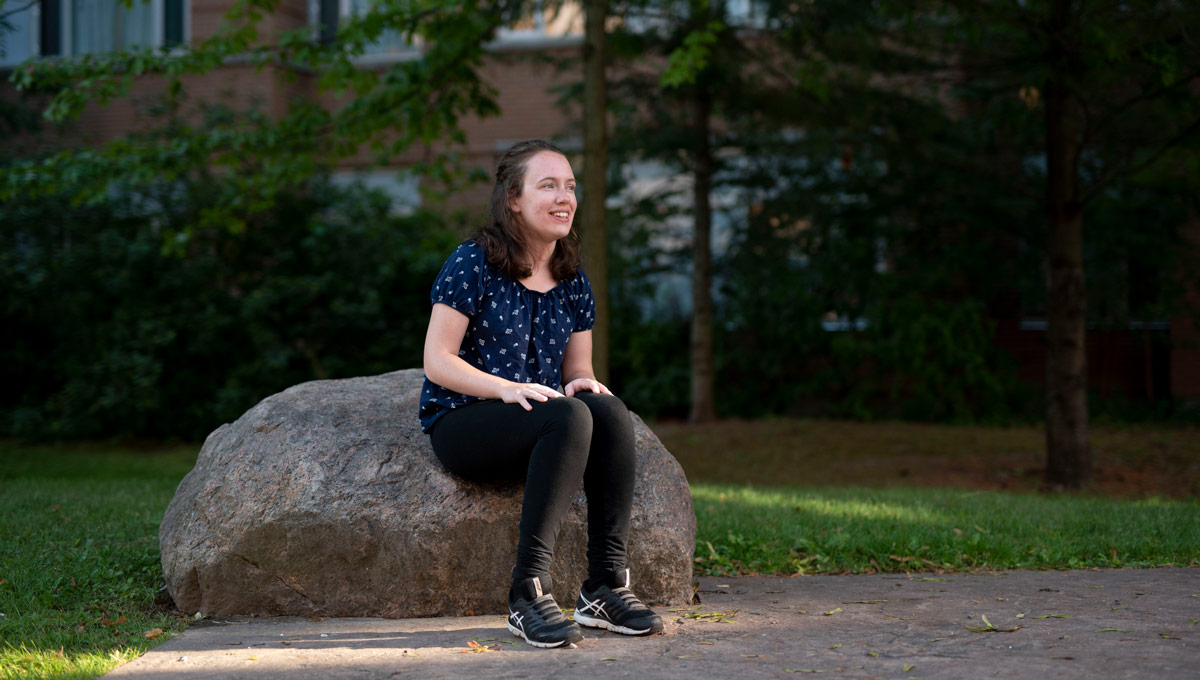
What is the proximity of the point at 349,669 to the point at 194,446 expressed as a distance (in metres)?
9.43

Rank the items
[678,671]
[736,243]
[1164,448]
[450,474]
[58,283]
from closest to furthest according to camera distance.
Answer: [678,671] → [450,474] → [1164,448] → [58,283] → [736,243]

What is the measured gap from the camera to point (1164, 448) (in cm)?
1075

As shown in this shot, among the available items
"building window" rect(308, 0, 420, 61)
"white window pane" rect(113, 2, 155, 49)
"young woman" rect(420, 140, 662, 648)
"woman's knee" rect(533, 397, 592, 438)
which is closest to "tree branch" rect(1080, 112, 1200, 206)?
"young woman" rect(420, 140, 662, 648)

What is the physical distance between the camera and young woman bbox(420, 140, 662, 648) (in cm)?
348

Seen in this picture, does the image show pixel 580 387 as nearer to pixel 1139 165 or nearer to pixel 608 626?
pixel 608 626

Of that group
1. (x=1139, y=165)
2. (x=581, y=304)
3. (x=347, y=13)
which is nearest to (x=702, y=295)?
(x=1139, y=165)

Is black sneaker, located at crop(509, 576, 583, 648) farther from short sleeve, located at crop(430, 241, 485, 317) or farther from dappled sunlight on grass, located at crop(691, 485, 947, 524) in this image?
dappled sunlight on grass, located at crop(691, 485, 947, 524)

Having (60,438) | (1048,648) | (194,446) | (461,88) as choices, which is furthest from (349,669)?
(60,438)

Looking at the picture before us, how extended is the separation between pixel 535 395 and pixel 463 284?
0.49 metres

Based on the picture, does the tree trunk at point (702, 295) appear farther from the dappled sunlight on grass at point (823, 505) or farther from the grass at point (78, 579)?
the grass at point (78, 579)

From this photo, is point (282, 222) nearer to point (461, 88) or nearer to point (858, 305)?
point (461, 88)

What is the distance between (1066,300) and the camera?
336 inches

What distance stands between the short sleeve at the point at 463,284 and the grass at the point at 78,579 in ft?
4.74

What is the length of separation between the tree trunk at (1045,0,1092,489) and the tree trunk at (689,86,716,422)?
4050 millimetres
